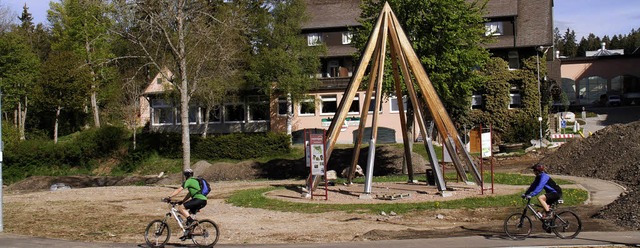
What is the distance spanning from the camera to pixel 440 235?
17109 mm

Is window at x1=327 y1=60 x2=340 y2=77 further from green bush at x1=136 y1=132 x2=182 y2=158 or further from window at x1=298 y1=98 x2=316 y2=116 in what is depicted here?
green bush at x1=136 y1=132 x2=182 y2=158

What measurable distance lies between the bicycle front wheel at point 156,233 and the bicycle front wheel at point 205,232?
623 millimetres

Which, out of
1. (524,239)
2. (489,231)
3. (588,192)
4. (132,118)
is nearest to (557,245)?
(524,239)

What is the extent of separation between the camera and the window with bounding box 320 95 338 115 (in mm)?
57312

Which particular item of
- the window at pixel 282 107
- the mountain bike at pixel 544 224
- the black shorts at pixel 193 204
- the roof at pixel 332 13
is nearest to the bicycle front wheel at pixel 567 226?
the mountain bike at pixel 544 224

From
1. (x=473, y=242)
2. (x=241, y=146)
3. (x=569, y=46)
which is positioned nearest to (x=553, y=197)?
(x=473, y=242)

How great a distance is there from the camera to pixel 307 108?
5712cm

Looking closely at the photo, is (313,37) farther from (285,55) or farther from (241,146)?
(241,146)

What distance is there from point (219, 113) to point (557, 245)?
159 feet

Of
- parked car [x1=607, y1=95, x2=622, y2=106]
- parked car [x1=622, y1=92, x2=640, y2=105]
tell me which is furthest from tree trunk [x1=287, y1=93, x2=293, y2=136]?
parked car [x1=622, y1=92, x2=640, y2=105]

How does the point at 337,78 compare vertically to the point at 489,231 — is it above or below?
above

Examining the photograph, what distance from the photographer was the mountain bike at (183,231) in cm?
1584

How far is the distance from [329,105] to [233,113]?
27.7 feet

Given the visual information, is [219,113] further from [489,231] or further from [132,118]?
[489,231]
